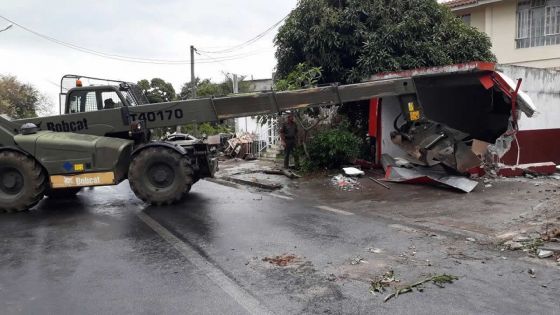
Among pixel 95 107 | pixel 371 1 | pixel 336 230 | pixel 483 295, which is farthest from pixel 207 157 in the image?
pixel 371 1

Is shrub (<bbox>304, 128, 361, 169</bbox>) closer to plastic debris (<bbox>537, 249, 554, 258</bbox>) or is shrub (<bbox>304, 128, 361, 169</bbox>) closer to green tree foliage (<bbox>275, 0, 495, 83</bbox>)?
green tree foliage (<bbox>275, 0, 495, 83</bbox>)

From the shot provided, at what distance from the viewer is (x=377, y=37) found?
14.6 metres

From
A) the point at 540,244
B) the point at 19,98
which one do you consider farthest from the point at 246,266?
the point at 19,98

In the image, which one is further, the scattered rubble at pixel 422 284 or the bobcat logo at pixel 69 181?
the bobcat logo at pixel 69 181

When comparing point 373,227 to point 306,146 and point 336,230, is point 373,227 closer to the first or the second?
point 336,230

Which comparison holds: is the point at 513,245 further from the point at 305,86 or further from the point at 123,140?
the point at 305,86

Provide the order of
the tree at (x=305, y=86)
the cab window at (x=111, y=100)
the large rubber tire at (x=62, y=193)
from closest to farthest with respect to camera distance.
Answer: the cab window at (x=111, y=100) < the large rubber tire at (x=62, y=193) < the tree at (x=305, y=86)

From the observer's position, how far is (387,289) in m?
4.75

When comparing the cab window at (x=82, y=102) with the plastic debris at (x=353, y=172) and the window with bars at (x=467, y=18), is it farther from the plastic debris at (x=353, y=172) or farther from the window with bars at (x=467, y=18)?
the window with bars at (x=467, y=18)

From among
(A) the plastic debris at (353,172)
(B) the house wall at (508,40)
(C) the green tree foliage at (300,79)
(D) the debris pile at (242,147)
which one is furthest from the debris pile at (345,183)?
(B) the house wall at (508,40)

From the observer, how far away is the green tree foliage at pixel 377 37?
1451 cm

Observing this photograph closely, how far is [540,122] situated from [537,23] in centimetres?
872

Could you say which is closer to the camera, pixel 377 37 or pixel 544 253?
pixel 544 253

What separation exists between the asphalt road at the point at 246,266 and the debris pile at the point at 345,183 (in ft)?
8.25
